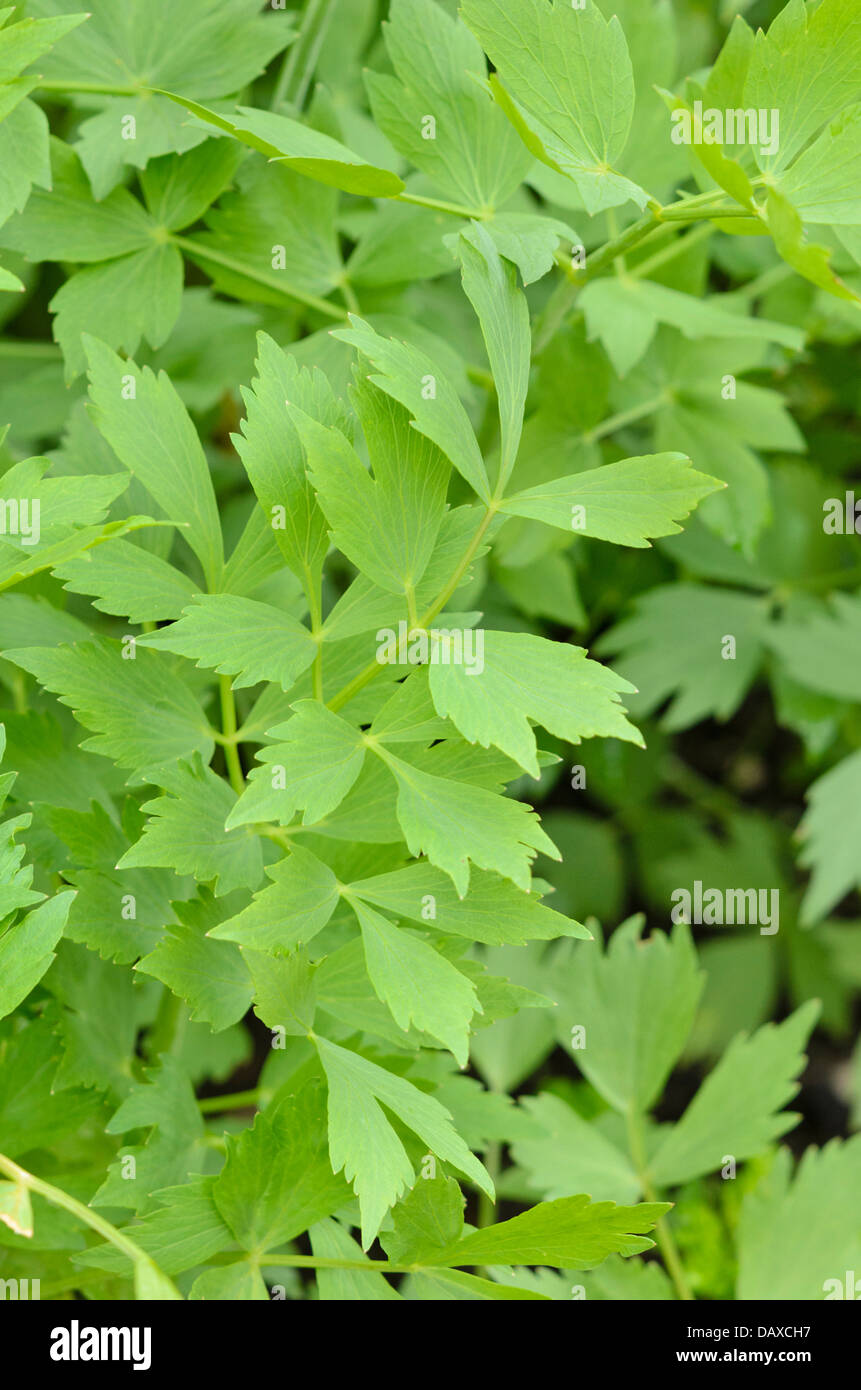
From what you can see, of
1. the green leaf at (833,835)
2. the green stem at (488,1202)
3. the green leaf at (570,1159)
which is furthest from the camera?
the green leaf at (833,835)

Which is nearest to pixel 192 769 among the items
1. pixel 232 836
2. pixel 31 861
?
pixel 232 836

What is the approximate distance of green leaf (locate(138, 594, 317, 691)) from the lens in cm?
56

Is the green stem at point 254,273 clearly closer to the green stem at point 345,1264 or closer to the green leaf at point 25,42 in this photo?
the green leaf at point 25,42

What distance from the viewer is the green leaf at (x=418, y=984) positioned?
0.54 meters

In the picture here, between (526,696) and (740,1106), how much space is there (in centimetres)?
59

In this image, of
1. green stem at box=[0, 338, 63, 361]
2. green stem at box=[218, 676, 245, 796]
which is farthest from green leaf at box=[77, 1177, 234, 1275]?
green stem at box=[0, 338, 63, 361]

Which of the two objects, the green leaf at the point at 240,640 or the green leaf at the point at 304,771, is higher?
the green leaf at the point at 240,640

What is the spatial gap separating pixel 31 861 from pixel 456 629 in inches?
12.0

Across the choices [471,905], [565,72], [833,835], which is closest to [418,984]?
[471,905]

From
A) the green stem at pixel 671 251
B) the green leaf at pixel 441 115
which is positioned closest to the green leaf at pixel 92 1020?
the green leaf at pixel 441 115

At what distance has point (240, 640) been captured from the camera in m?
0.58

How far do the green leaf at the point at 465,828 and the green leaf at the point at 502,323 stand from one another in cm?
16

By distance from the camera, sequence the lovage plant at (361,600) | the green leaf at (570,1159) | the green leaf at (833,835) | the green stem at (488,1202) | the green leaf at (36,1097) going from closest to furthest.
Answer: the lovage plant at (361,600) → the green leaf at (36,1097) → the green leaf at (570,1159) → the green stem at (488,1202) → the green leaf at (833,835)
